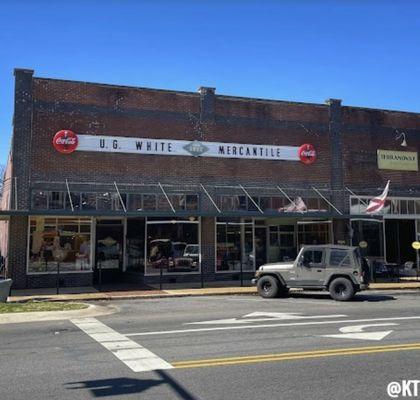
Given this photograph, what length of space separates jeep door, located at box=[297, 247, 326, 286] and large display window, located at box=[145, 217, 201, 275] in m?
6.27

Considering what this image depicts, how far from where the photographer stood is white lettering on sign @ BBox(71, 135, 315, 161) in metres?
21.0

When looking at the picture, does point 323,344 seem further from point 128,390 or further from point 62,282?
point 62,282

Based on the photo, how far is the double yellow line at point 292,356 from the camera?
738 centimetres

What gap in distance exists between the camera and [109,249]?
2177 cm

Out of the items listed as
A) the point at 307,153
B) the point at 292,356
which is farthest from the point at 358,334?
the point at 307,153

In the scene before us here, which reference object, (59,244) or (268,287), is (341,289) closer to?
(268,287)

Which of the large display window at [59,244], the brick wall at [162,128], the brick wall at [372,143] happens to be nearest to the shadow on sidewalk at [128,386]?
the large display window at [59,244]

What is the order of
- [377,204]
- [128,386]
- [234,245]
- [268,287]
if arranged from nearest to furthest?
[128,386]
[268,287]
[377,204]
[234,245]

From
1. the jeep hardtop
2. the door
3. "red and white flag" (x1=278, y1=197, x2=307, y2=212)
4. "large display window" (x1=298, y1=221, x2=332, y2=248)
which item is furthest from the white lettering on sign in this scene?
the jeep hardtop

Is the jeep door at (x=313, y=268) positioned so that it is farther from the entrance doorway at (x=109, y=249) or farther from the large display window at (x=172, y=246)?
the entrance doorway at (x=109, y=249)

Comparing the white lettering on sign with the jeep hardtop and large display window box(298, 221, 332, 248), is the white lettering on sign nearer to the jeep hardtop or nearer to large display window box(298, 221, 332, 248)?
large display window box(298, 221, 332, 248)

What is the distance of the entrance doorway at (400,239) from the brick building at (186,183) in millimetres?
51

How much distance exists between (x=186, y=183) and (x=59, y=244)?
571 centimetres

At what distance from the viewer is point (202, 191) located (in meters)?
22.4
